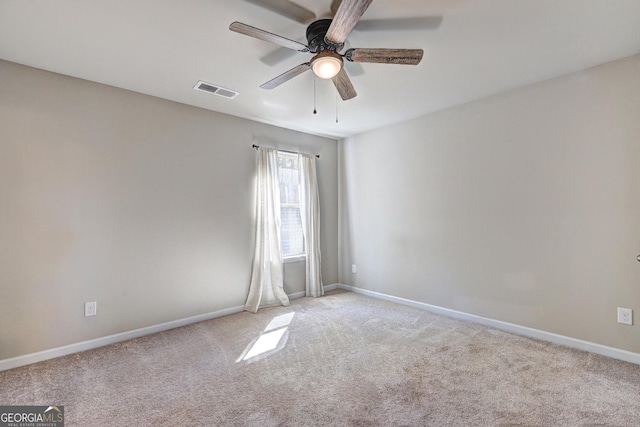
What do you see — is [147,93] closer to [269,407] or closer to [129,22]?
[129,22]

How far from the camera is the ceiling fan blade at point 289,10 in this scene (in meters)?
1.88

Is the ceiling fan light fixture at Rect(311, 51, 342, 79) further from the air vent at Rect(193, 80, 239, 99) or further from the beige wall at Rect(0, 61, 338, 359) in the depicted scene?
the beige wall at Rect(0, 61, 338, 359)

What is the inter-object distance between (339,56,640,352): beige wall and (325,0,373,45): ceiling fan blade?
2226 millimetres

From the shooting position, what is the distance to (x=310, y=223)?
456 cm

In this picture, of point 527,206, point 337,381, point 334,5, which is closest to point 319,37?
point 334,5

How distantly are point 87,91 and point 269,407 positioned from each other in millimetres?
3167

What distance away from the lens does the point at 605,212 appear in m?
2.62

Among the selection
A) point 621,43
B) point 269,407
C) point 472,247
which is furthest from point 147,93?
point 621,43

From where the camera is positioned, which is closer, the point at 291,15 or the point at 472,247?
the point at 291,15

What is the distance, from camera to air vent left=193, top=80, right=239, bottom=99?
2.97m

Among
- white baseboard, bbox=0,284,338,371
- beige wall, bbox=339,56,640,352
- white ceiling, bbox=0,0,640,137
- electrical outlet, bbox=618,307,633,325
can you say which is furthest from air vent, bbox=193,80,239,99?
electrical outlet, bbox=618,307,633,325

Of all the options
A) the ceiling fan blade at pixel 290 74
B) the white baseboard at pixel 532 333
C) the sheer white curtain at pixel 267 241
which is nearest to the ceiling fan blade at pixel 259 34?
the ceiling fan blade at pixel 290 74

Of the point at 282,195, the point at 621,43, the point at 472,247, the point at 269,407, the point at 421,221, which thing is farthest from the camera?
the point at 282,195

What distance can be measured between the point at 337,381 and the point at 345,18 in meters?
2.39
